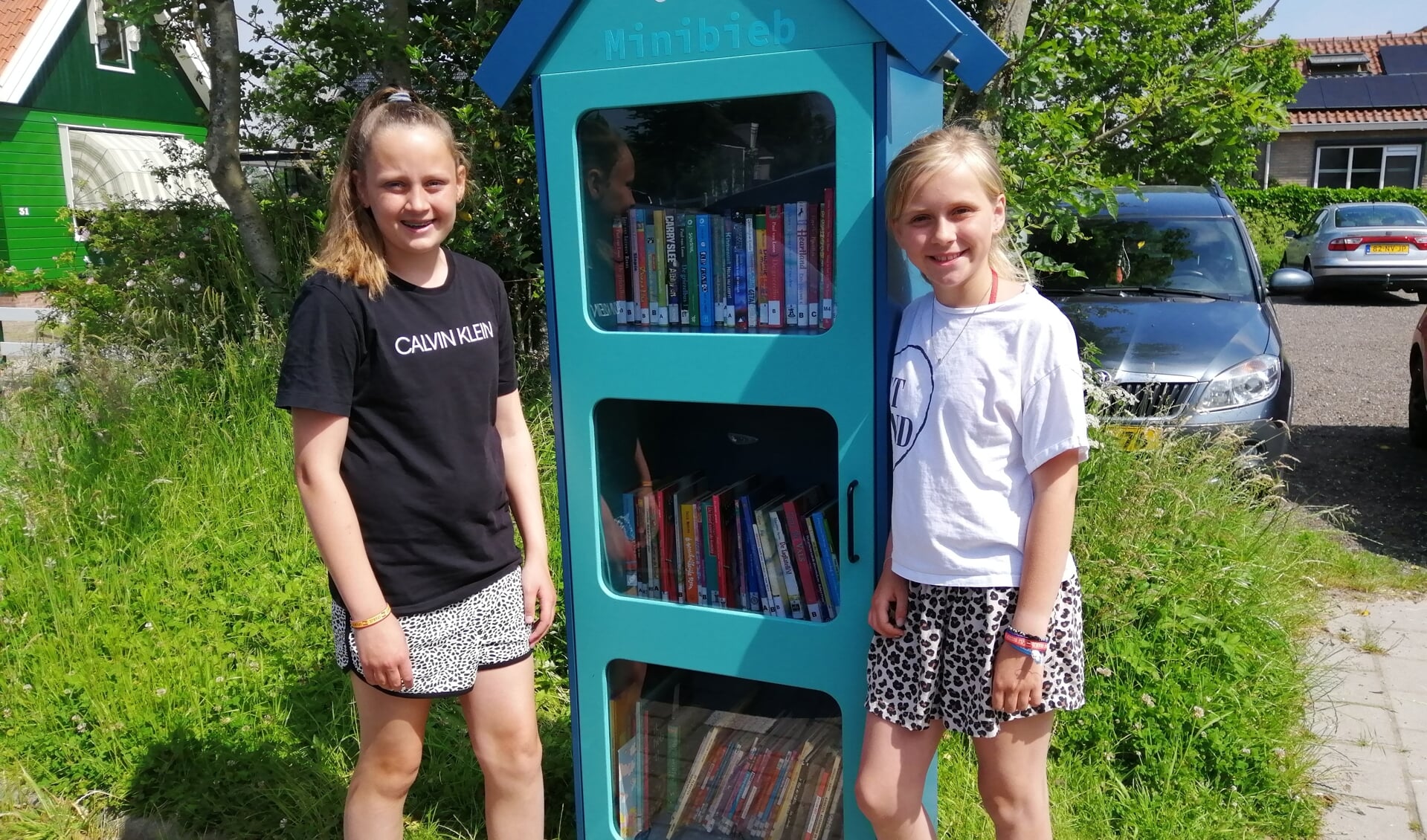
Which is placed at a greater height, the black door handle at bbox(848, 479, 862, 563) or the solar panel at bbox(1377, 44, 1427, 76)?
the solar panel at bbox(1377, 44, 1427, 76)

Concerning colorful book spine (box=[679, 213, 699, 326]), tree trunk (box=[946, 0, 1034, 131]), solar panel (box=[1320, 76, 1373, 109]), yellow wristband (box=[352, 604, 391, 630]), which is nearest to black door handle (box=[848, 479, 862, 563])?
colorful book spine (box=[679, 213, 699, 326])

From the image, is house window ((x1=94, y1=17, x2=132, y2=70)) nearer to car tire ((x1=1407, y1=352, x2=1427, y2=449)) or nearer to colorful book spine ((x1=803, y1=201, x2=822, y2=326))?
car tire ((x1=1407, y1=352, x2=1427, y2=449))

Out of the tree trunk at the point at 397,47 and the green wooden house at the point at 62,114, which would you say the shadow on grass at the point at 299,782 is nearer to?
the tree trunk at the point at 397,47

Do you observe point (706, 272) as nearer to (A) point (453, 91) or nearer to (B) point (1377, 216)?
(A) point (453, 91)

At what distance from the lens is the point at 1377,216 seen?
1531 cm

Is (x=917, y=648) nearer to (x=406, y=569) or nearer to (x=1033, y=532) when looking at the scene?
(x=1033, y=532)

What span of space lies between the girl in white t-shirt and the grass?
2.92 feet

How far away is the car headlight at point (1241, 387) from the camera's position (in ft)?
15.8

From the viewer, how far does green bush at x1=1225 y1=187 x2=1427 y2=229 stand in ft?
69.5

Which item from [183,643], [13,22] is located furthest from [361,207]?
[13,22]

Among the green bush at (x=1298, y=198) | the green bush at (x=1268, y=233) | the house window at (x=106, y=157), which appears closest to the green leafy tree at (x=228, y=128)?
the house window at (x=106, y=157)

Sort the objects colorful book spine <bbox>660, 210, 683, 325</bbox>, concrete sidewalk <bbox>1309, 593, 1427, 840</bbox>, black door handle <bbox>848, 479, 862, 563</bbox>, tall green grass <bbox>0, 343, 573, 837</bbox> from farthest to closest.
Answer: tall green grass <bbox>0, 343, 573, 837</bbox> < concrete sidewalk <bbox>1309, 593, 1427, 840</bbox> < colorful book spine <bbox>660, 210, 683, 325</bbox> < black door handle <bbox>848, 479, 862, 563</bbox>

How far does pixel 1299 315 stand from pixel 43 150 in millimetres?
19535

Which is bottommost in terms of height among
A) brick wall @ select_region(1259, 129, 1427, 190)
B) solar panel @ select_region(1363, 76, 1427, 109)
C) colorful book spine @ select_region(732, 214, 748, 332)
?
colorful book spine @ select_region(732, 214, 748, 332)
